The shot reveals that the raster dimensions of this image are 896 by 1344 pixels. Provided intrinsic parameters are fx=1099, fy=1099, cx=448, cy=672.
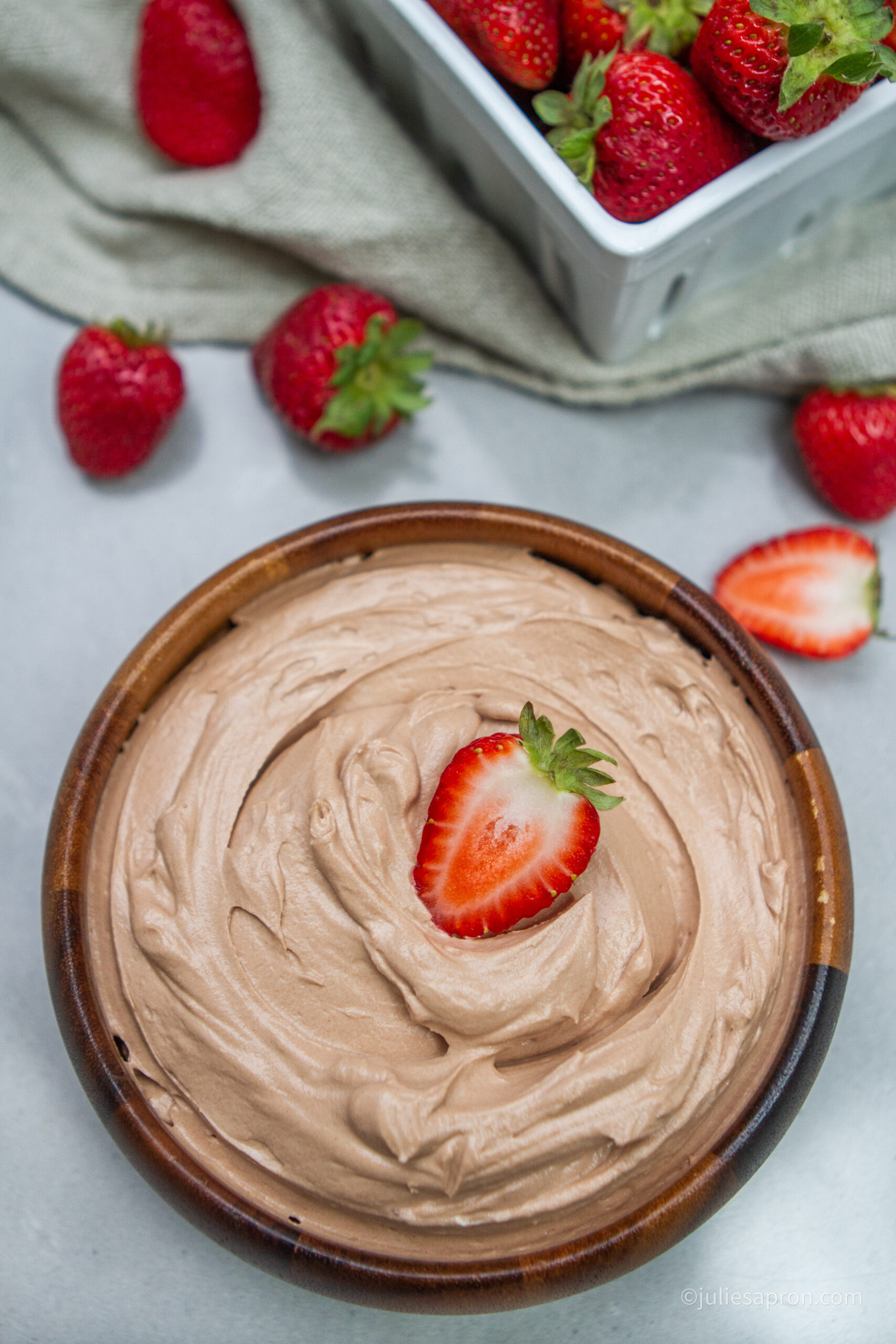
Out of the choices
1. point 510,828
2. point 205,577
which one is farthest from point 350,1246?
point 205,577

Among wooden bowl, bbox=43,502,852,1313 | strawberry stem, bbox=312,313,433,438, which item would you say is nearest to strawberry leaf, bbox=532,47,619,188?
strawberry stem, bbox=312,313,433,438

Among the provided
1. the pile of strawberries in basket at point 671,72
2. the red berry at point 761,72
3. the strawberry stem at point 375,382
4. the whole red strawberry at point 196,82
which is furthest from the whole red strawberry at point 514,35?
the whole red strawberry at point 196,82

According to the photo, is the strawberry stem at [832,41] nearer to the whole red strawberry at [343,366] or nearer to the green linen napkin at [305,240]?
the green linen napkin at [305,240]

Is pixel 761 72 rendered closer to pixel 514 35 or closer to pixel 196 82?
pixel 514 35

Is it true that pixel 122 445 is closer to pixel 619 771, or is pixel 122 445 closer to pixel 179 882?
pixel 179 882

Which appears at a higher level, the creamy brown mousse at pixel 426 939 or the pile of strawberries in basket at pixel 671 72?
the pile of strawberries in basket at pixel 671 72
